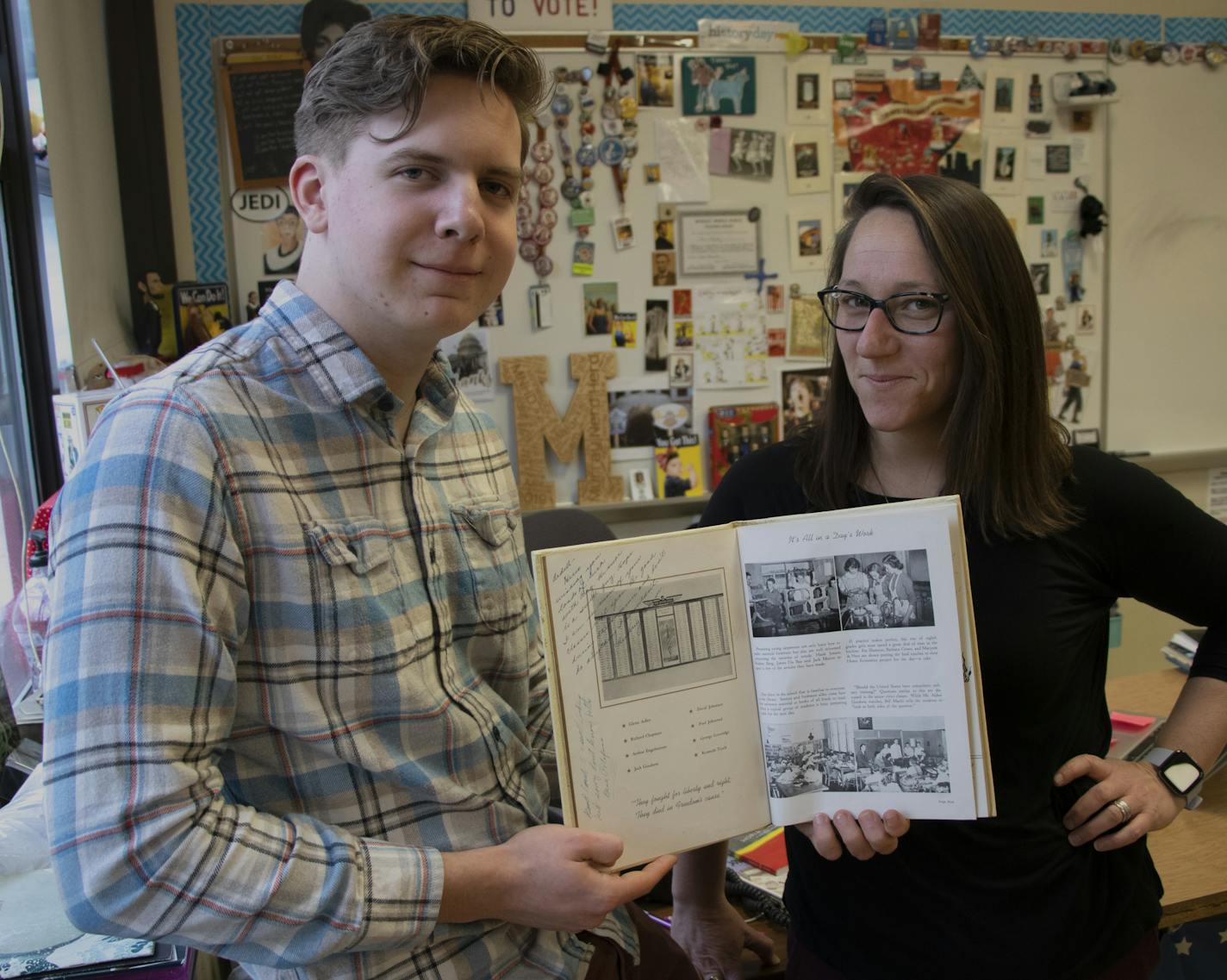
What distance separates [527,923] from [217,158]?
2.52 m

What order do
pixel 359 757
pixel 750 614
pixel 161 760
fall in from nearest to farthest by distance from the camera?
pixel 161 760 → pixel 359 757 → pixel 750 614

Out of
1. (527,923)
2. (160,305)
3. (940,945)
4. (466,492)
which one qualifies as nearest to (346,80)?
(466,492)

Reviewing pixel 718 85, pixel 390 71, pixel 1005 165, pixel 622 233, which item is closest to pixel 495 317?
pixel 622 233

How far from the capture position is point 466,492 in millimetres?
1095

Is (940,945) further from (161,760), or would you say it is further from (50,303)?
(50,303)

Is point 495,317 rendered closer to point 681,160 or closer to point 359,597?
point 681,160

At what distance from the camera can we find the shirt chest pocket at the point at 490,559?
1.05 m

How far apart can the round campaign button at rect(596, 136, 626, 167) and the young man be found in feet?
6.48

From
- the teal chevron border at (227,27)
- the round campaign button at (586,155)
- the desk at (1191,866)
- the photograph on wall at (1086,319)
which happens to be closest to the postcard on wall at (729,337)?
the round campaign button at (586,155)

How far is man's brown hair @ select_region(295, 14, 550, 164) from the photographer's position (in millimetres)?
890

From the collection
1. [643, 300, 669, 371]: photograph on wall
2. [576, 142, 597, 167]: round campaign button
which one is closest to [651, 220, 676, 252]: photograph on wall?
[643, 300, 669, 371]: photograph on wall

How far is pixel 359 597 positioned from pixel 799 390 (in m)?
2.49

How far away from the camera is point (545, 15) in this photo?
2.87 meters

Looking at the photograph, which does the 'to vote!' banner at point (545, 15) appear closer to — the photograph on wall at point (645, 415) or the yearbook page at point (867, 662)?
the photograph on wall at point (645, 415)
